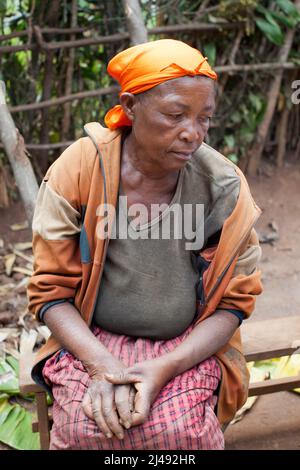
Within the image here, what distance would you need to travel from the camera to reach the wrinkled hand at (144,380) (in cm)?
198

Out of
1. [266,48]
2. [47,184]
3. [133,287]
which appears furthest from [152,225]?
[266,48]

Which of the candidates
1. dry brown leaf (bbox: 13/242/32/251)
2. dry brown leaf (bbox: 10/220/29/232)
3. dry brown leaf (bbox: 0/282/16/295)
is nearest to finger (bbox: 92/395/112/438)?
dry brown leaf (bbox: 0/282/16/295)

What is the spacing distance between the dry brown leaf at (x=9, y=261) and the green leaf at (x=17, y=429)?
146 centimetres

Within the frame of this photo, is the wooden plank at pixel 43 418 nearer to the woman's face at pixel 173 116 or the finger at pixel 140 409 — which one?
the finger at pixel 140 409

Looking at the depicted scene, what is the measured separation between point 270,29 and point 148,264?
11.7 feet

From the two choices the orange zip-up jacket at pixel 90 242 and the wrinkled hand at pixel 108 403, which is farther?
the orange zip-up jacket at pixel 90 242

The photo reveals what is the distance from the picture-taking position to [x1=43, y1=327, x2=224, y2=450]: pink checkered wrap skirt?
202 cm

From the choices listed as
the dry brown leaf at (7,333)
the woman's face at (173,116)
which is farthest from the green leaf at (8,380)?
the woman's face at (173,116)

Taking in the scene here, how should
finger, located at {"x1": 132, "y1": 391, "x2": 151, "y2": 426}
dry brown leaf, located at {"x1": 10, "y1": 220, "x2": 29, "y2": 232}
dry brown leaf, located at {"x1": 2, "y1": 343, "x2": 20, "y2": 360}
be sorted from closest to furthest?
finger, located at {"x1": 132, "y1": 391, "x2": 151, "y2": 426} → dry brown leaf, located at {"x1": 2, "y1": 343, "x2": 20, "y2": 360} → dry brown leaf, located at {"x1": 10, "y1": 220, "x2": 29, "y2": 232}

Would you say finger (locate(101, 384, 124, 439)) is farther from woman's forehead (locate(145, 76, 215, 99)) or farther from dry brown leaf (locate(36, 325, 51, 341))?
dry brown leaf (locate(36, 325, 51, 341))

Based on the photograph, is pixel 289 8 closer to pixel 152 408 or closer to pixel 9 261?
pixel 9 261

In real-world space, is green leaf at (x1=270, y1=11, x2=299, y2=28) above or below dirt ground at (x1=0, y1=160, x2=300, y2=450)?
above

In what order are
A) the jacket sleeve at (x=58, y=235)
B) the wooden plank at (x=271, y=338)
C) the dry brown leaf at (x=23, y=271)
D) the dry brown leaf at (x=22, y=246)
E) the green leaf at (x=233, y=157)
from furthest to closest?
the green leaf at (x=233, y=157), the dry brown leaf at (x=22, y=246), the dry brown leaf at (x=23, y=271), the wooden plank at (x=271, y=338), the jacket sleeve at (x=58, y=235)

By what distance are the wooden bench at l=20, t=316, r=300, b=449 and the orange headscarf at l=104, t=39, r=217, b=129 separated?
1.17 meters
